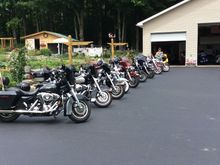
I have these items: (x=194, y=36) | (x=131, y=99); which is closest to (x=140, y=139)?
(x=131, y=99)

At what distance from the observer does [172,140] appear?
21.6ft

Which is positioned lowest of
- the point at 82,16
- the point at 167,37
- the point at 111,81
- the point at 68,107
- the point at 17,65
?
the point at 68,107

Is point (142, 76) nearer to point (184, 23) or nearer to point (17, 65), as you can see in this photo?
point (17, 65)

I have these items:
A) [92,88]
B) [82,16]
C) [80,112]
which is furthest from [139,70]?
[82,16]

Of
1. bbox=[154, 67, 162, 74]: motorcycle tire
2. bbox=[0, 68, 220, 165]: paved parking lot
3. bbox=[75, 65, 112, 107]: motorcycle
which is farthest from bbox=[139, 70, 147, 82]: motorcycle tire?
bbox=[75, 65, 112, 107]: motorcycle

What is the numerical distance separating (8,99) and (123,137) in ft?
8.88

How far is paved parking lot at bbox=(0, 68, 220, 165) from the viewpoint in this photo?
18.4 ft

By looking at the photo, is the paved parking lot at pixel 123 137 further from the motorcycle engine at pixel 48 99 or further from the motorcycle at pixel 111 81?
the motorcycle at pixel 111 81

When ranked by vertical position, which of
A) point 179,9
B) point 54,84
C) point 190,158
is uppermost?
point 179,9

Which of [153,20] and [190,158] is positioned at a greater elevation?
[153,20]

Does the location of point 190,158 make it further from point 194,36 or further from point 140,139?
point 194,36

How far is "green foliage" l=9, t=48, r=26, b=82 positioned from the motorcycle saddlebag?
5.13 metres

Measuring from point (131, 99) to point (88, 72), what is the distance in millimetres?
1866

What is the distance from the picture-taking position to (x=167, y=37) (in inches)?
1169
